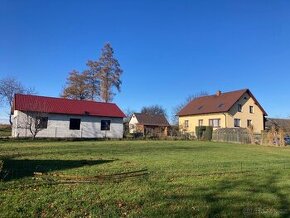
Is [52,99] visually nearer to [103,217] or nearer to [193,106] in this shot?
[193,106]

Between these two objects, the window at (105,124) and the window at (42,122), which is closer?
the window at (42,122)

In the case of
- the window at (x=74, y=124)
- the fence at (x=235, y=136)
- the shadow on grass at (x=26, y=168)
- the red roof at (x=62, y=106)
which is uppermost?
the red roof at (x=62, y=106)

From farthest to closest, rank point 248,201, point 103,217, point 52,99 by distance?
point 52,99 → point 248,201 → point 103,217

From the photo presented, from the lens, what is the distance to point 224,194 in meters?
7.43

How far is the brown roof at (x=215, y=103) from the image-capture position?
47.8 metres

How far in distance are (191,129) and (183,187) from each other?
152 feet

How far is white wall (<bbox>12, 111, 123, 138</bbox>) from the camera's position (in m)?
32.5

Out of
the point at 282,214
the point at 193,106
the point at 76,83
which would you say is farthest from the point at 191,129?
the point at 282,214

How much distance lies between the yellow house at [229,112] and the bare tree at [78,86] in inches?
709

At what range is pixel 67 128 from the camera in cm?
3531

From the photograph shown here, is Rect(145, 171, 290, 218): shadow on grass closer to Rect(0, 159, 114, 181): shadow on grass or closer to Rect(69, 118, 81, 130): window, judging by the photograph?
Rect(0, 159, 114, 181): shadow on grass

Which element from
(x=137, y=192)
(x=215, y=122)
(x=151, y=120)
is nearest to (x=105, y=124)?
(x=215, y=122)

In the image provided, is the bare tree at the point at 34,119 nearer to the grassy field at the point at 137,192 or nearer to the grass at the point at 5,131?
the grass at the point at 5,131

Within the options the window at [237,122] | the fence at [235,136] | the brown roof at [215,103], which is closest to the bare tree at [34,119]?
the fence at [235,136]
